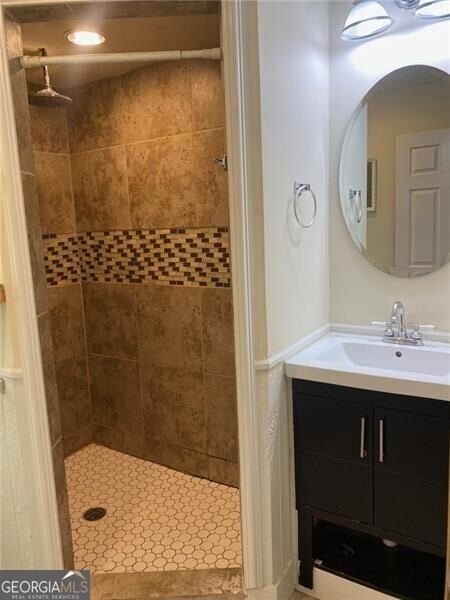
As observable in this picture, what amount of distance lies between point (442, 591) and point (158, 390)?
1.65m

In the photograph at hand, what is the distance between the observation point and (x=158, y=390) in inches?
104

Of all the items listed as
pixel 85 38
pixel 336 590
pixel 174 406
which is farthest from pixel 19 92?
pixel 336 590

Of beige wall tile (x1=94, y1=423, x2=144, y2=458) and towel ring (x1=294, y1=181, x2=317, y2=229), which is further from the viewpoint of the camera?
beige wall tile (x1=94, y1=423, x2=144, y2=458)

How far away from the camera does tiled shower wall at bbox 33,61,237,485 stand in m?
2.29

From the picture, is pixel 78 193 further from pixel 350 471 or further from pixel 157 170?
pixel 350 471

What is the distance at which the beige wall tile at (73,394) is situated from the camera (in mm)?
2766

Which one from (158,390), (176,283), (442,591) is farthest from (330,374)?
(158,390)

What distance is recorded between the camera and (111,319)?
9.04ft

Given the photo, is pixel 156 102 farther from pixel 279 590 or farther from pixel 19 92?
pixel 279 590

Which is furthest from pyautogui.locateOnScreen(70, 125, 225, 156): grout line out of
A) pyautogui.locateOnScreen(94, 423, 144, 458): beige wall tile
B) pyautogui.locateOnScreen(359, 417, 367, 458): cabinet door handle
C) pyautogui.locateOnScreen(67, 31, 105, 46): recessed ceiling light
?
pyautogui.locateOnScreen(94, 423, 144, 458): beige wall tile

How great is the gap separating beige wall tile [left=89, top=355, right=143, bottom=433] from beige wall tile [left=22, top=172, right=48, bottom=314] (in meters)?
1.22

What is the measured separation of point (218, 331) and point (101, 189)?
1105 mm

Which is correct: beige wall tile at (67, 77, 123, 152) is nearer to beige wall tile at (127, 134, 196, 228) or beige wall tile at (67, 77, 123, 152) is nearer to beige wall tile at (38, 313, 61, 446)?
beige wall tile at (127, 134, 196, 228)

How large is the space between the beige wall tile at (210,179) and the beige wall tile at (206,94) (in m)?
0.05
